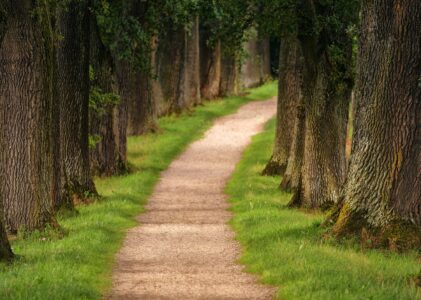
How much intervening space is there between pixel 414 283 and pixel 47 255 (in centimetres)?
503

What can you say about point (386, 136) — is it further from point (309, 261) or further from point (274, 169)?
point (274, 169)

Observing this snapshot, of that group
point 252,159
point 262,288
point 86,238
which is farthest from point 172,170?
point 262,288

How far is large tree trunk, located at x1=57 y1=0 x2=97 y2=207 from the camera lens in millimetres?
21250

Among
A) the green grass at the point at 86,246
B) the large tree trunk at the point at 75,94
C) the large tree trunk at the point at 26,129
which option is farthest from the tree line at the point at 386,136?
the large tree trunk at the point at 75,94

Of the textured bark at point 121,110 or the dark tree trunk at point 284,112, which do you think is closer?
the textured bark at point 121,110

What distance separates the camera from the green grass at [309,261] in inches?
425

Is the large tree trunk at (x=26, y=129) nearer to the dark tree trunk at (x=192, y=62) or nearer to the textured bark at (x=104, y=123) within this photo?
the textured bark at (x=104, y=123)

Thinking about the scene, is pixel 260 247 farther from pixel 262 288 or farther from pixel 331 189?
pixel 331 189

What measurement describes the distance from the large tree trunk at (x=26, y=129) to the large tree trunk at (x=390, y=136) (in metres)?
4.88

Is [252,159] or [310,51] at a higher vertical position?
[310,51]

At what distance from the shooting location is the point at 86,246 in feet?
48.4

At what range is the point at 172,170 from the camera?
1141 inches

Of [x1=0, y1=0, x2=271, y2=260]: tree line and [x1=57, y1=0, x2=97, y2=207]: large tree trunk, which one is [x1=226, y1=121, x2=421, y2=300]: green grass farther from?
[x1=57, y1=0, x2=97, y2=207]: large tree trunk

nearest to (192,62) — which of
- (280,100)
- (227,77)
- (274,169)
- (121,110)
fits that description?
(227,77)
